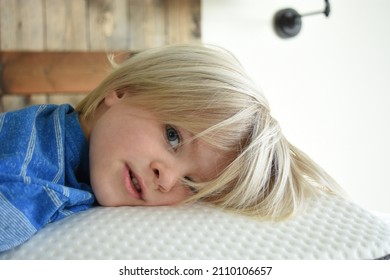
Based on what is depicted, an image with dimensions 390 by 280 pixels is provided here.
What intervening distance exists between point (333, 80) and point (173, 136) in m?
1.30

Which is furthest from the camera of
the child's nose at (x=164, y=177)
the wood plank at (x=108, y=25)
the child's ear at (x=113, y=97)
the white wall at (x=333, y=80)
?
the white wall at (x=333, y=80)

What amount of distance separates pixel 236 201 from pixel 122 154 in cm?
17

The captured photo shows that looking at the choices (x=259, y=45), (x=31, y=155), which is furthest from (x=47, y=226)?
(x=259, y=45)

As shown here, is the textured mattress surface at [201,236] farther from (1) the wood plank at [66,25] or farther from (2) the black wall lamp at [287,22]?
(2) the black wall lamp at [287,22]

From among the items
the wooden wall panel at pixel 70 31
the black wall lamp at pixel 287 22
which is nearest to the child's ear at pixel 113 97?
the wooden wall panel at pixel 70 31

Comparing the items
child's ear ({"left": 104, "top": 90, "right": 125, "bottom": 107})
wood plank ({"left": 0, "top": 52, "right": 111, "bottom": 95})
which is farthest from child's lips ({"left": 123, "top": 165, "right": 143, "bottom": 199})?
wood plank ({"left": 0, "top": 52, "right": 111, "bottom": 95})

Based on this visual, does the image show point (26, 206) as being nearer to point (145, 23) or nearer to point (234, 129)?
point (234, 129)

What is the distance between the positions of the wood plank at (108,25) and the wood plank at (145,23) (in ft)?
0.07

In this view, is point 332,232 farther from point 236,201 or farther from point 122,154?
point 122,154

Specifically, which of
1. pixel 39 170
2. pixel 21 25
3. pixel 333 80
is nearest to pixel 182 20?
pixel 21 25

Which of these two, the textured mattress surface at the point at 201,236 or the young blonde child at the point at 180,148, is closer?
the textured mattress surface at the point at 201,236

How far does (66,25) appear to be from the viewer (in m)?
1.34

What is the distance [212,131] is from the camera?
0.67 metres

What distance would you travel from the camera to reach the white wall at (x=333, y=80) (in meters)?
1.67
